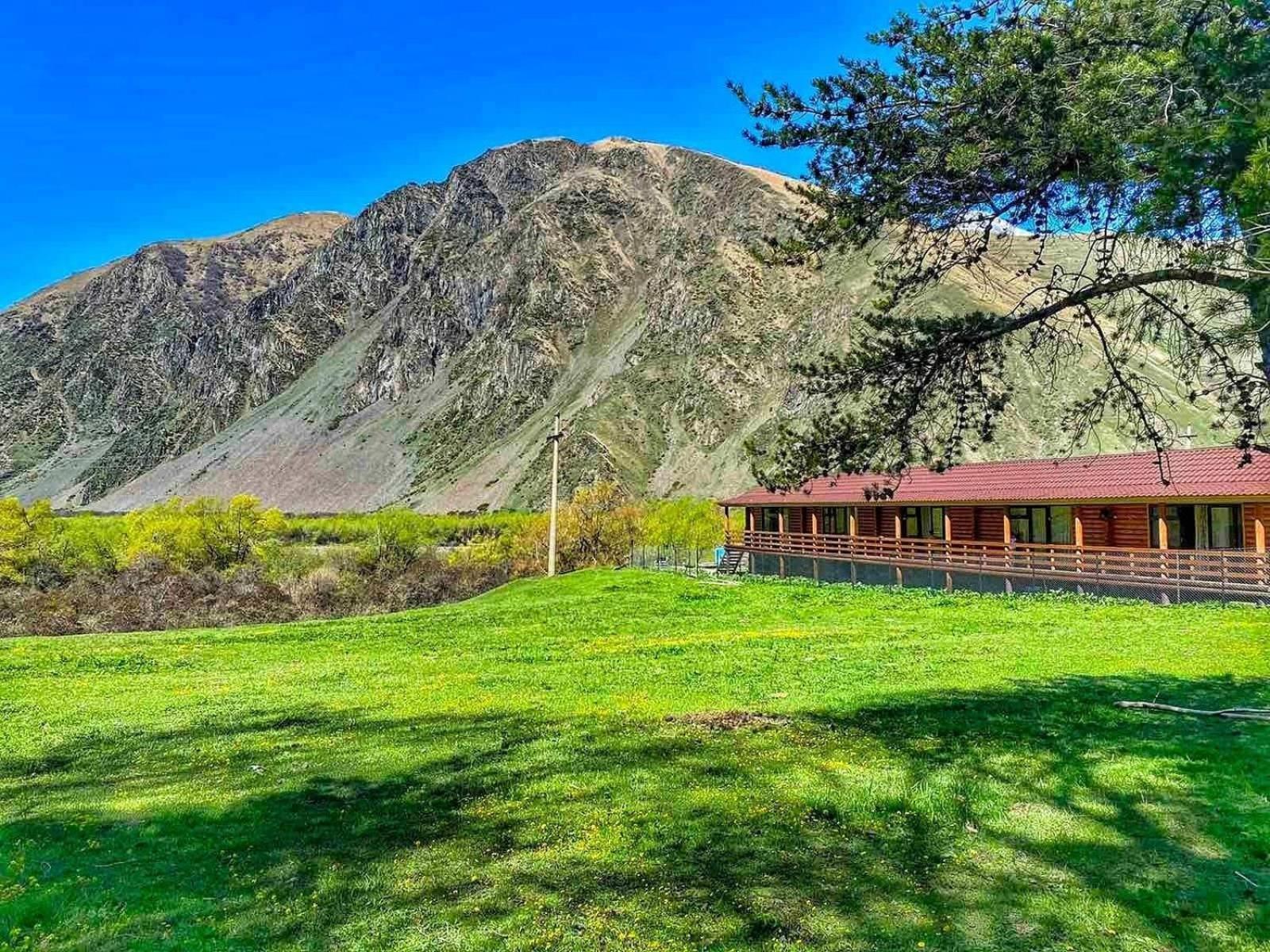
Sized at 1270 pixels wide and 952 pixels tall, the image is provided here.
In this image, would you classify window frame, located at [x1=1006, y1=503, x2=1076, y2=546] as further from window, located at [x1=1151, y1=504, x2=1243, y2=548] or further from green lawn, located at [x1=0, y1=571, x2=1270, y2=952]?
green lawn, located at [x1=0, y1=571, x2=1270, y2=952]

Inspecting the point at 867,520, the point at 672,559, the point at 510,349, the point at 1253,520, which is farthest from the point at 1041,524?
the point at 510,349

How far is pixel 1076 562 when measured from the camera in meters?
29.6

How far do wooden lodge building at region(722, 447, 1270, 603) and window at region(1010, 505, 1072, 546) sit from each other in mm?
46

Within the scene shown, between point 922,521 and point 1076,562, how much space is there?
10.5 m

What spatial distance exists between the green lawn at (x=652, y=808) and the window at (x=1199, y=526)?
1503cm

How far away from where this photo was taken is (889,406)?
27.9 feet

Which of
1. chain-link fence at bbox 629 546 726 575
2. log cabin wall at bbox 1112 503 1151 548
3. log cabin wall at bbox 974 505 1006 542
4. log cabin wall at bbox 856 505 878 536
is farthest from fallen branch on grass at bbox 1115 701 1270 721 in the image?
log cabin wall at bbox 856 505 878 536

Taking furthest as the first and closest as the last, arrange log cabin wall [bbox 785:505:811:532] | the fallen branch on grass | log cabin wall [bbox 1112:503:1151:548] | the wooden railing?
log cabin wall [bbox 785:505:811:532], log cabin wall [bbox 1112:503:1151:548], the wooden railing, the fallen branch on grass

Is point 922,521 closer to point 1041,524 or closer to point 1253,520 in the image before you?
point 1041,524

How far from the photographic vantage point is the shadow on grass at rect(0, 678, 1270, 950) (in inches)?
189

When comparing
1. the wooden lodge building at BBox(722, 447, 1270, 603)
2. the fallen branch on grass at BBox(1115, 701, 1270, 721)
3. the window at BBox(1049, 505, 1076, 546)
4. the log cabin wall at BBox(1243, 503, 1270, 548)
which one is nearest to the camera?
the fallen branch on grass at BBox(1115, 701, 1270, 721)

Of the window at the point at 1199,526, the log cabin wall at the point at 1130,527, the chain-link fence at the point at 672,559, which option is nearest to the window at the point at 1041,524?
the log cabin wall at the point at 1130,527

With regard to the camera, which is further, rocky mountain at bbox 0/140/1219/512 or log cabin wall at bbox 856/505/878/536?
rocky mountain at bbox 0/140/1219/512

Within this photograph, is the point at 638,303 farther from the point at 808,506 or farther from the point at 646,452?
the point at 808,506
